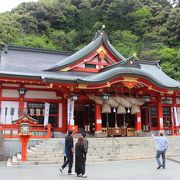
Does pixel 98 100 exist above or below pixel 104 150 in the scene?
above

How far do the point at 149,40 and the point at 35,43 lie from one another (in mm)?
22947

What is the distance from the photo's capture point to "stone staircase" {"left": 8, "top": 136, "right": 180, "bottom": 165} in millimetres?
13750

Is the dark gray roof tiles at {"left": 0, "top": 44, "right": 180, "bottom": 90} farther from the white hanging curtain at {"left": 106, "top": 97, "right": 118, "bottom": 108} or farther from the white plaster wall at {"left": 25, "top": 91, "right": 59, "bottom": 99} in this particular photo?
the white hanging curtain at {"left": 106, "top": 97, "right": 118, "bottom": 108}

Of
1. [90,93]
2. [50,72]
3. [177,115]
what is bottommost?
[177,115]

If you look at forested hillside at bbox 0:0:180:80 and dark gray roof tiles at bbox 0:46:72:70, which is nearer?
dark gray roof tiles at bbox 0:46:72:70

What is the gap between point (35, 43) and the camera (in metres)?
51.4

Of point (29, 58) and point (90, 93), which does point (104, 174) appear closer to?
point (90, 93)

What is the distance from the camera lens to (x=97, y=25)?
63312mm

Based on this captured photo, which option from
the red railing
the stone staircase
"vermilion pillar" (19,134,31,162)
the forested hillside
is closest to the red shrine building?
the red railing

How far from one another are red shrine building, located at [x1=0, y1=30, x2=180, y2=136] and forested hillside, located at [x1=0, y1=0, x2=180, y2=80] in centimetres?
2678

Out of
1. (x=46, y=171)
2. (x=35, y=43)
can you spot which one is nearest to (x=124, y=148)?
(x=46, y=171)

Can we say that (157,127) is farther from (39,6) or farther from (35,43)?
(39,6)

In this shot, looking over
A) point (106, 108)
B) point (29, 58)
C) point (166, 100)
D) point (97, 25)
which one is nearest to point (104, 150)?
point (106, 108)

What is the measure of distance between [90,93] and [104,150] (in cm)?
509
